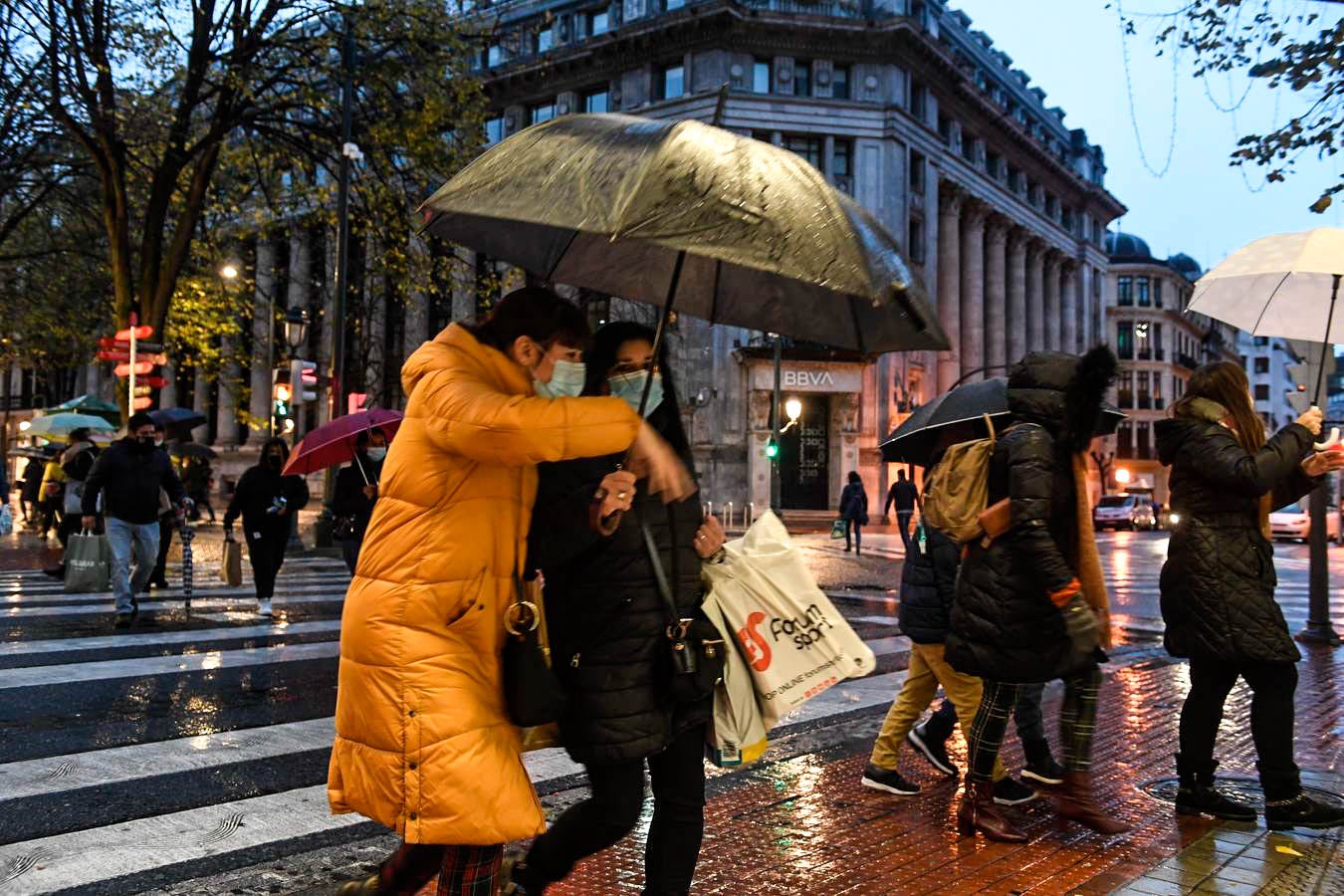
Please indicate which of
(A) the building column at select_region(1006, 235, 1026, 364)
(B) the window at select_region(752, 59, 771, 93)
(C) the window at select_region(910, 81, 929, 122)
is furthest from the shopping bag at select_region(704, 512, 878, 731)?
(A) the building column at select_region(1006, 235, 1026, 364)

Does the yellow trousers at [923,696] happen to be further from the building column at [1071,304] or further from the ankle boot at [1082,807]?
the building column at [1071,304]

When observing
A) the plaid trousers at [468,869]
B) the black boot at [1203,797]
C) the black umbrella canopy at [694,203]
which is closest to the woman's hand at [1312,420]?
the black boot at [1203,797]

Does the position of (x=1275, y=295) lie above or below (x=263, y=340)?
below

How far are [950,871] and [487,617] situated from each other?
2249mm

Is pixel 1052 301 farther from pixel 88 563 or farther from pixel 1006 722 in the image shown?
pixel 1006 722

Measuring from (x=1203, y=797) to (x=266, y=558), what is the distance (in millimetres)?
8505

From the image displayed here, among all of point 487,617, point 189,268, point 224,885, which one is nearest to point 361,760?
point 487,617

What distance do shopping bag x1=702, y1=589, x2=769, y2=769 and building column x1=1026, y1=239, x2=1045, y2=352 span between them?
5518cm

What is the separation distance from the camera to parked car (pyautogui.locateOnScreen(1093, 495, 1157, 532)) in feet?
138

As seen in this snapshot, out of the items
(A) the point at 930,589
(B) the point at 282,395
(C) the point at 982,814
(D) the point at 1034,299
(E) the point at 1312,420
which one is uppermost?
(D) the point at 1034,299

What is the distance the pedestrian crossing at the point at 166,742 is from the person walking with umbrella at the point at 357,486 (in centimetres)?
96

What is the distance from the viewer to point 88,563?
1138 cm

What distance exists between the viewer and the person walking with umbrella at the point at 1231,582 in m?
4.36

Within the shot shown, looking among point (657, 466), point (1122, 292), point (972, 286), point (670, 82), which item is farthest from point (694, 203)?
point (1122, 292)
